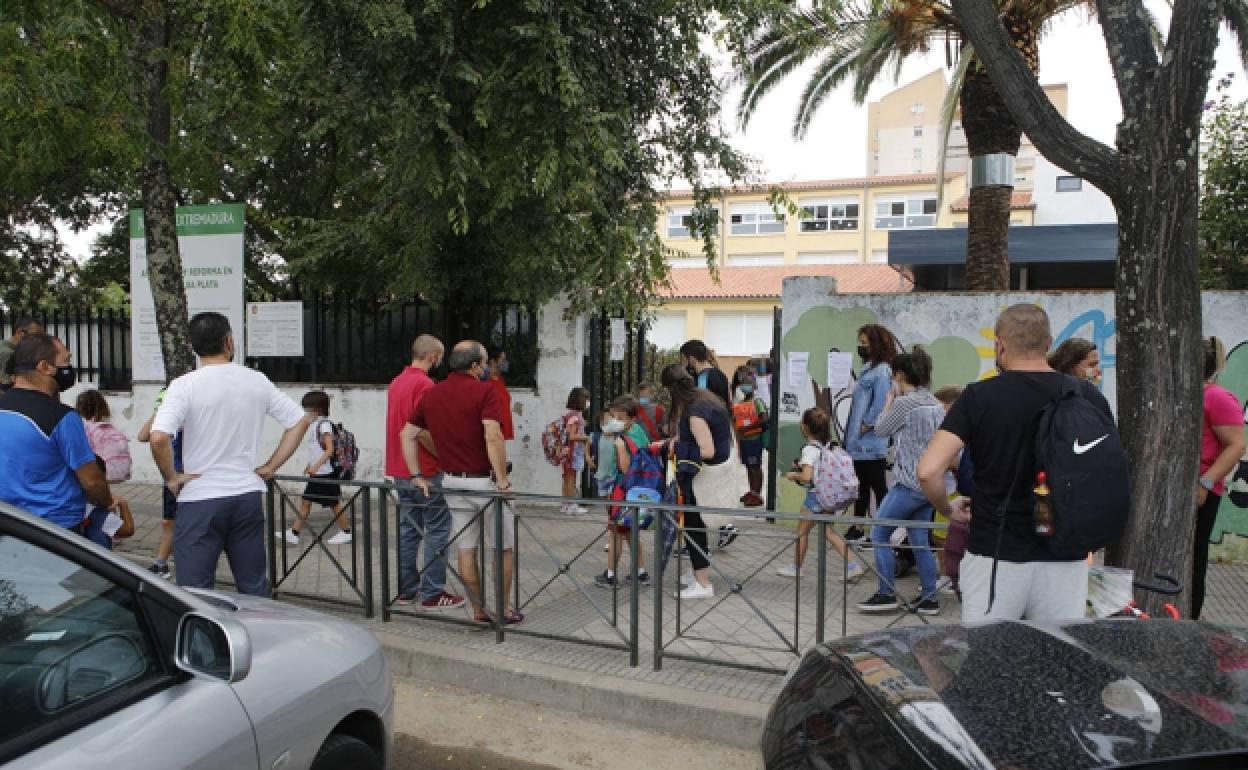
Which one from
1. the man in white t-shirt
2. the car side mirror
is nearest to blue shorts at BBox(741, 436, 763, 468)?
the man in white t-shirt

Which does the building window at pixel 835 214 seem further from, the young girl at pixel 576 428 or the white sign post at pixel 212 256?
the white sign post at pixel 212 256

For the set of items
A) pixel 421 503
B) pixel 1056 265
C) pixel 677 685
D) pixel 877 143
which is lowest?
pixel 677 685

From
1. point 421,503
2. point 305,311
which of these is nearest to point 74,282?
point 305,311

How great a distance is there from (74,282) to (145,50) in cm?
1538

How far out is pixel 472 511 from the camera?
5.39 metres

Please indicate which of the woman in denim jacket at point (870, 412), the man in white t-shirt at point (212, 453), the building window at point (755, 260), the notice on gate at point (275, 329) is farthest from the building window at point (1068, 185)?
the man in white t-shirt at point (212, 453)

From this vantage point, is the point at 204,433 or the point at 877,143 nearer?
the point at 204,433

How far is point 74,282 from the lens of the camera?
66.3ft

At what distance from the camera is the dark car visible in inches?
73.3

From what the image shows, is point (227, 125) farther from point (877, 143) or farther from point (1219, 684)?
point (877, 143)

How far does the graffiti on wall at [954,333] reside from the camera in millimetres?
7215

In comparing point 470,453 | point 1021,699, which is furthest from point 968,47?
point 1021,699

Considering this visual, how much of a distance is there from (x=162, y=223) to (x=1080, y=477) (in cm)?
714

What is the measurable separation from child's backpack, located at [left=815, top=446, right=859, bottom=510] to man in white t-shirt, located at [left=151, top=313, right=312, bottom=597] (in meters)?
3.63
